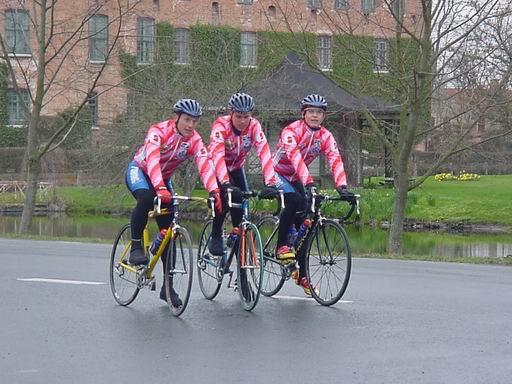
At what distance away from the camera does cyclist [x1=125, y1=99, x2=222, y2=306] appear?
10203 millimetres

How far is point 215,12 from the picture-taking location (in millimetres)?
59656

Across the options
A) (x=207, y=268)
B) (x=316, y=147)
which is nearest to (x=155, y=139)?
(x=207, y=268)

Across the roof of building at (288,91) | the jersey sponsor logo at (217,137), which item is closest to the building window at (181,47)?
the roof of building at (288,91)

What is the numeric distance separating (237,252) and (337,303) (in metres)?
1.25

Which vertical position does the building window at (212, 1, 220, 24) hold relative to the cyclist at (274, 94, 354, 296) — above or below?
above

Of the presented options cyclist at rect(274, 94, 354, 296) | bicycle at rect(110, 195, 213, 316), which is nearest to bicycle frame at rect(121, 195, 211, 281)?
bicycle at rect(110, 195, 213, 316)

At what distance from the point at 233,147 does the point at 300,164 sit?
2.31 feet

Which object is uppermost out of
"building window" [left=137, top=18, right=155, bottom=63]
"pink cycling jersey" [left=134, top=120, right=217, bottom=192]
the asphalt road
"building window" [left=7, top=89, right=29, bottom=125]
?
"building window" [left=137, top=18, right=155, bottom=63]

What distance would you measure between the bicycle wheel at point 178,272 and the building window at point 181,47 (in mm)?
31496

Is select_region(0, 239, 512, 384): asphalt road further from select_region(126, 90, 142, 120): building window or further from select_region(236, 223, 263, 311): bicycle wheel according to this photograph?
select_region(126, 90, 142, 120): building window

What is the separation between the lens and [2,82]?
55656mm

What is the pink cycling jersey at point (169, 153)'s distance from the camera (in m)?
10.2

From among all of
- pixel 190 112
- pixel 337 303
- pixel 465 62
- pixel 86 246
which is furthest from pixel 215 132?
pixel 465 62

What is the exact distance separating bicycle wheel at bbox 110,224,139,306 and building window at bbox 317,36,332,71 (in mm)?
18338
